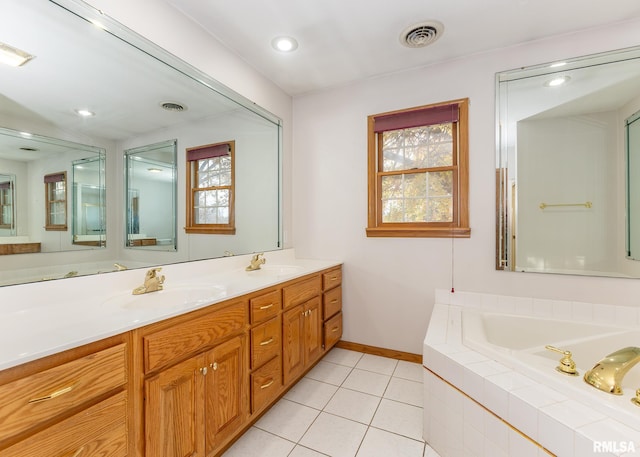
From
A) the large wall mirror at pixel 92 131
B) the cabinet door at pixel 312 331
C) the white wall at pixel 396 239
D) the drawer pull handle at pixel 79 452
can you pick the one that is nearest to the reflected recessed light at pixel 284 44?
the large wall mirror at pixel 92 131

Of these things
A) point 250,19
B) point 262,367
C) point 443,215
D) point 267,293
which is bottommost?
point 262,367

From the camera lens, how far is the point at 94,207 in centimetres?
142

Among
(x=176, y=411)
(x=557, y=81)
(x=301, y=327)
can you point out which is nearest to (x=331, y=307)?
(x=301, y=327)

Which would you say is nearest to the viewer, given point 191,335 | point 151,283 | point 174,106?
point 191,335

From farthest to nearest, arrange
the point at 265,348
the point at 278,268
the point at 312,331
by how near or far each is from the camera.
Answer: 1. the point at 278,268
2. the point at 312,331
3. the point at 265,348

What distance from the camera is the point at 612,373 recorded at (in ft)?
3.77

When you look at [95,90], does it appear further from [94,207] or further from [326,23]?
[326,23]

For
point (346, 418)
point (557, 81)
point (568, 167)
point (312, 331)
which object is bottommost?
point (346, 418)

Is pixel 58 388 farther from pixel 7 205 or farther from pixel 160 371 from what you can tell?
pixel 7 205

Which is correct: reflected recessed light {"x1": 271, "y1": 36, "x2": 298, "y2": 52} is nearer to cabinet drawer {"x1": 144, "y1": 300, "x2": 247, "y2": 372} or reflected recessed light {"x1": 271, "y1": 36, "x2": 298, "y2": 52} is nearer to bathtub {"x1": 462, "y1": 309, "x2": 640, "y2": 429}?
cabinet drawer {"x1": 144, "y1": 300, "x2": 247, "y2": 372}

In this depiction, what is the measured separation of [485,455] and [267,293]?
126 cm

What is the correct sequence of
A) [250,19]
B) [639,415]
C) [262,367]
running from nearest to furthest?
[639,415] → [262,367] → [250,19]

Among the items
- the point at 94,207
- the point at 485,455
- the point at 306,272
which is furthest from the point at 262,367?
the point at 94,207

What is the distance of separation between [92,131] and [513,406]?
224cm
